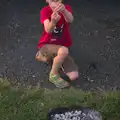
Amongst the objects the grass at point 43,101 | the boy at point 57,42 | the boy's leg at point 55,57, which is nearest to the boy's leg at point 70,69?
the boy at point 57,42

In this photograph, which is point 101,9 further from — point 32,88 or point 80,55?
point 32,88

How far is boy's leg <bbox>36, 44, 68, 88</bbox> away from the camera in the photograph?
13.4 feet

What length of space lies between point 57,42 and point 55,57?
22 cm

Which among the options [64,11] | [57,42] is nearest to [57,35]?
[57,42]

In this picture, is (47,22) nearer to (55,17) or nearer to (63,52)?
(55,17)

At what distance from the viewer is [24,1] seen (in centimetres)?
568

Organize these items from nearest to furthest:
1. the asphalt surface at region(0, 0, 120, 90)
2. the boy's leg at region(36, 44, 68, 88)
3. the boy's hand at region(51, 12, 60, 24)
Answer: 1. the boy's hand at region(51, 12, 60, 24)
2. the boy's leg at region(36, 44, 68, 88)
3. the asphalt surface at region(0, 0, 120, 90)

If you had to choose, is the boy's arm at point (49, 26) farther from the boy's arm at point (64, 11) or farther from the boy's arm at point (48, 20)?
the boy's arm at point (64, 11)

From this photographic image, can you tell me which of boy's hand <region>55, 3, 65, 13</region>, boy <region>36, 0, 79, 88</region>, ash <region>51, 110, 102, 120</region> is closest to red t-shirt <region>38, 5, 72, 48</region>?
boy <region>36, 0, 79, 88</region>

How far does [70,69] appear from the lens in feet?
13.9

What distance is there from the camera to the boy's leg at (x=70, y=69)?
4168 mm

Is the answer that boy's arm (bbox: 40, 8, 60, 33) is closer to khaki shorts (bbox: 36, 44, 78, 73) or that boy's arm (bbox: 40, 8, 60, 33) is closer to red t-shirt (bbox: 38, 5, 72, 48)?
red t-shirt (bbox: 38, 5, 72, 48)

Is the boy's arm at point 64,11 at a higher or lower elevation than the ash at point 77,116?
higher

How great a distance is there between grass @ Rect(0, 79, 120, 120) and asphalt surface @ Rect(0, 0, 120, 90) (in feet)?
0.77
